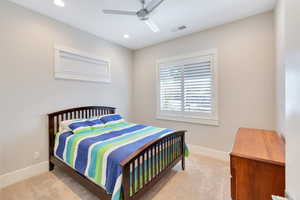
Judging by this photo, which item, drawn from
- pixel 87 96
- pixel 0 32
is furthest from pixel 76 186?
pixel 0 32

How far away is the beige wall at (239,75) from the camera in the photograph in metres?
2.55

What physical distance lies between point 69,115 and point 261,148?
10.7 feet

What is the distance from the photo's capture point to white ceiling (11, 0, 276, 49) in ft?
7.63

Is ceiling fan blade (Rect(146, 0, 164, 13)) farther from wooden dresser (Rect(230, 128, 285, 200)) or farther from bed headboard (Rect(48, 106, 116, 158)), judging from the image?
bed headboard (Rect(48, 106, 116, 158))

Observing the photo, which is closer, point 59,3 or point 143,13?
point 143,13

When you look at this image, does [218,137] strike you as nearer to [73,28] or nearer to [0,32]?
[73,28]

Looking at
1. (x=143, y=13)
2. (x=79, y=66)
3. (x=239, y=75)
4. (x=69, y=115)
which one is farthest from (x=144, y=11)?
(x=69, y=115)

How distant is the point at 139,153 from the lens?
5.46 feet

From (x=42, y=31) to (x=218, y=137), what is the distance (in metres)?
4.17

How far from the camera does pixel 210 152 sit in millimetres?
3172

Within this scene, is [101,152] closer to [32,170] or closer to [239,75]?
[32,170]

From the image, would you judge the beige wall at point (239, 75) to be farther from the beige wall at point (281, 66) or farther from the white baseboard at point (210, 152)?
the beige wall at point (281, 66)

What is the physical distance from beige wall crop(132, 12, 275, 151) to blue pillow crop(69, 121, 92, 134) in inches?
86.7

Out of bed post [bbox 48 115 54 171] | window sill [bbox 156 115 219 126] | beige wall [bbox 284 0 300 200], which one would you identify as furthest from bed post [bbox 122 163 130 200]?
window sill [bbox 156 115 219 126]
